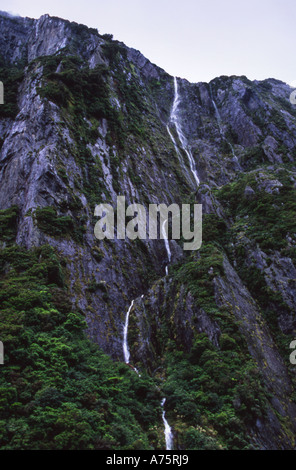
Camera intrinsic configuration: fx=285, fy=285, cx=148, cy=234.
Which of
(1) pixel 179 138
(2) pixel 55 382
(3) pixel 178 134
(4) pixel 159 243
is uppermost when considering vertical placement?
(3) pixel 178 134

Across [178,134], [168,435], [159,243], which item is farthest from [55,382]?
[178,134]

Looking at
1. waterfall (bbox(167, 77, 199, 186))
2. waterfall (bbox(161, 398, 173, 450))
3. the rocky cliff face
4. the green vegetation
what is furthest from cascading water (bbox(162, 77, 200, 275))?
waterfall (bbox(161, 398, 173, 450))

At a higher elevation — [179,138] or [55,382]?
[179,138]

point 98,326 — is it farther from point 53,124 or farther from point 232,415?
point 53,124

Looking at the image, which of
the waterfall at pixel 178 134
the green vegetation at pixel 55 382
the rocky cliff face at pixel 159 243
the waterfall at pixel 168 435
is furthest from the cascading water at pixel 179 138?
the waterfall at pixel 168 435

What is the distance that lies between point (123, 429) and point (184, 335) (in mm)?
8480

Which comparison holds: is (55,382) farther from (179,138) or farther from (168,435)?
(179,138)

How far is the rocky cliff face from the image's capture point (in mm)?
13970

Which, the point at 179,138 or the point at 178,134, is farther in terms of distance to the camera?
the point at 178,134

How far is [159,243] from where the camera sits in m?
28.3

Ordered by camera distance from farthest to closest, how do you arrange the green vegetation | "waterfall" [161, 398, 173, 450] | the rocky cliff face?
the rocky cliff face → "waterfall" [161, 398, 173, 450] → the green vegetation

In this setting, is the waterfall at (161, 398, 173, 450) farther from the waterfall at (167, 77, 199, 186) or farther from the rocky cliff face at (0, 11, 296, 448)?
the waterfall at (167, 77, 199, 186)

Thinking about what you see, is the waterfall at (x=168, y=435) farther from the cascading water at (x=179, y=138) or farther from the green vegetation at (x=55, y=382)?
the cascading water at (x=179, y=138)

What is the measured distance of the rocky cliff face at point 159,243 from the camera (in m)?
14.0
